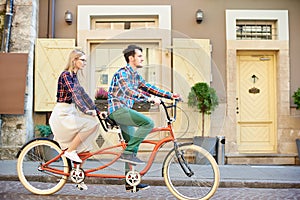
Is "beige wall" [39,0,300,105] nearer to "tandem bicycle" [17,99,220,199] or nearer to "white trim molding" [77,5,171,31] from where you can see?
"white trim molding" [77,5,171,31]

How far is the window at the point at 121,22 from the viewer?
8.18 metres

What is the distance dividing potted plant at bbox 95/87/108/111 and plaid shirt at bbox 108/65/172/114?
0.23 meters

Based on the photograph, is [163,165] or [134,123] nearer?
[134,123]

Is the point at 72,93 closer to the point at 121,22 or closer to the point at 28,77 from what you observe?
Answer: the point at 28,77

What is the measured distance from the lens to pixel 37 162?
4.55 m

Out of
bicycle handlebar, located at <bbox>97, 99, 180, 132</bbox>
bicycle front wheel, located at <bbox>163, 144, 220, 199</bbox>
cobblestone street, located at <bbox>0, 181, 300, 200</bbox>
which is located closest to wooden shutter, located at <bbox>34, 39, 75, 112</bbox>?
cobblestone street, located at <bbox>0, 181, 300, 200</bbox>

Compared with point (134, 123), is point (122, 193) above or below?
below

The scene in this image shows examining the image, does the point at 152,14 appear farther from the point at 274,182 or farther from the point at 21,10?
the point at 274,182

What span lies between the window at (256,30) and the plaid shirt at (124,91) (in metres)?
4.82

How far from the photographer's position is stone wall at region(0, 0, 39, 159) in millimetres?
7340

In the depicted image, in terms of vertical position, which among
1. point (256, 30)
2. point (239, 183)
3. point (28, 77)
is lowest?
point (239, 183)

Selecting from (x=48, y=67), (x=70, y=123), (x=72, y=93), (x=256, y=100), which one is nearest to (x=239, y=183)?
(x=70, y=123)

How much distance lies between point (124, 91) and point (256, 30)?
5.29 m

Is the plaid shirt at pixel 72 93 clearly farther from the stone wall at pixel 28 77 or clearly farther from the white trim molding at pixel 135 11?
the white trim molding at pixel 135 11
